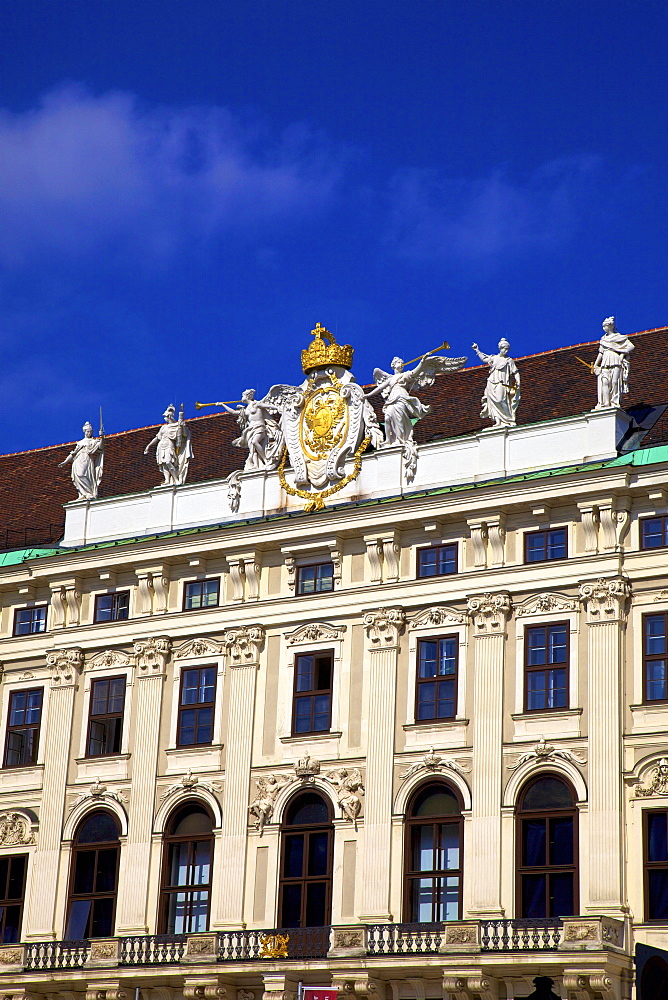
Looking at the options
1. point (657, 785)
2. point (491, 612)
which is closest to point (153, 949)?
point (491, 612)

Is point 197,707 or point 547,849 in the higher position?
point 197,707

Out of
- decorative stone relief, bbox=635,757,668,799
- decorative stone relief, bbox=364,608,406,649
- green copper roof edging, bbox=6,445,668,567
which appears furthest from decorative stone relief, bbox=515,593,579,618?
decorative stone relief, bbox=635,757,668,799

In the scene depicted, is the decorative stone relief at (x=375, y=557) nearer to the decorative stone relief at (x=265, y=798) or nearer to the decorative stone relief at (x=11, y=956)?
the decorative stone relief at (x=265, y=798)

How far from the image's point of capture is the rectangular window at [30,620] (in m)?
44.2

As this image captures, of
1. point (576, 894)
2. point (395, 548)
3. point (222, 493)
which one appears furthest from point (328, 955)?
point (222, 493)

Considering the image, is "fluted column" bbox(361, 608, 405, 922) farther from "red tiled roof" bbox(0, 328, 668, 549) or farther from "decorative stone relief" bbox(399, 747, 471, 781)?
"red tiled roof" bbox(0, 328, 668, 549)

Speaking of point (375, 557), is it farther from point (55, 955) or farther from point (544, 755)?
point (55, 955)

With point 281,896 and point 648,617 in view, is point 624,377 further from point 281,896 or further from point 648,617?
point 281,896

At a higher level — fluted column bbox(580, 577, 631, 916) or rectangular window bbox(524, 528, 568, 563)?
rectangular window bbox(524, 528, 568, 563)

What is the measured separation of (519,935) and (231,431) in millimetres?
17773

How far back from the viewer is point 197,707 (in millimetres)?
41094

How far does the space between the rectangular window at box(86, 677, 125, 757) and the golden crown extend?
28.0 ft

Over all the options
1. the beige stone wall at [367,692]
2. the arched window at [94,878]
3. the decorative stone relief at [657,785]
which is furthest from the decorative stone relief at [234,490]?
the decorative stone relief at [657,785]

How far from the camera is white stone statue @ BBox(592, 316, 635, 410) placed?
1527 inches
